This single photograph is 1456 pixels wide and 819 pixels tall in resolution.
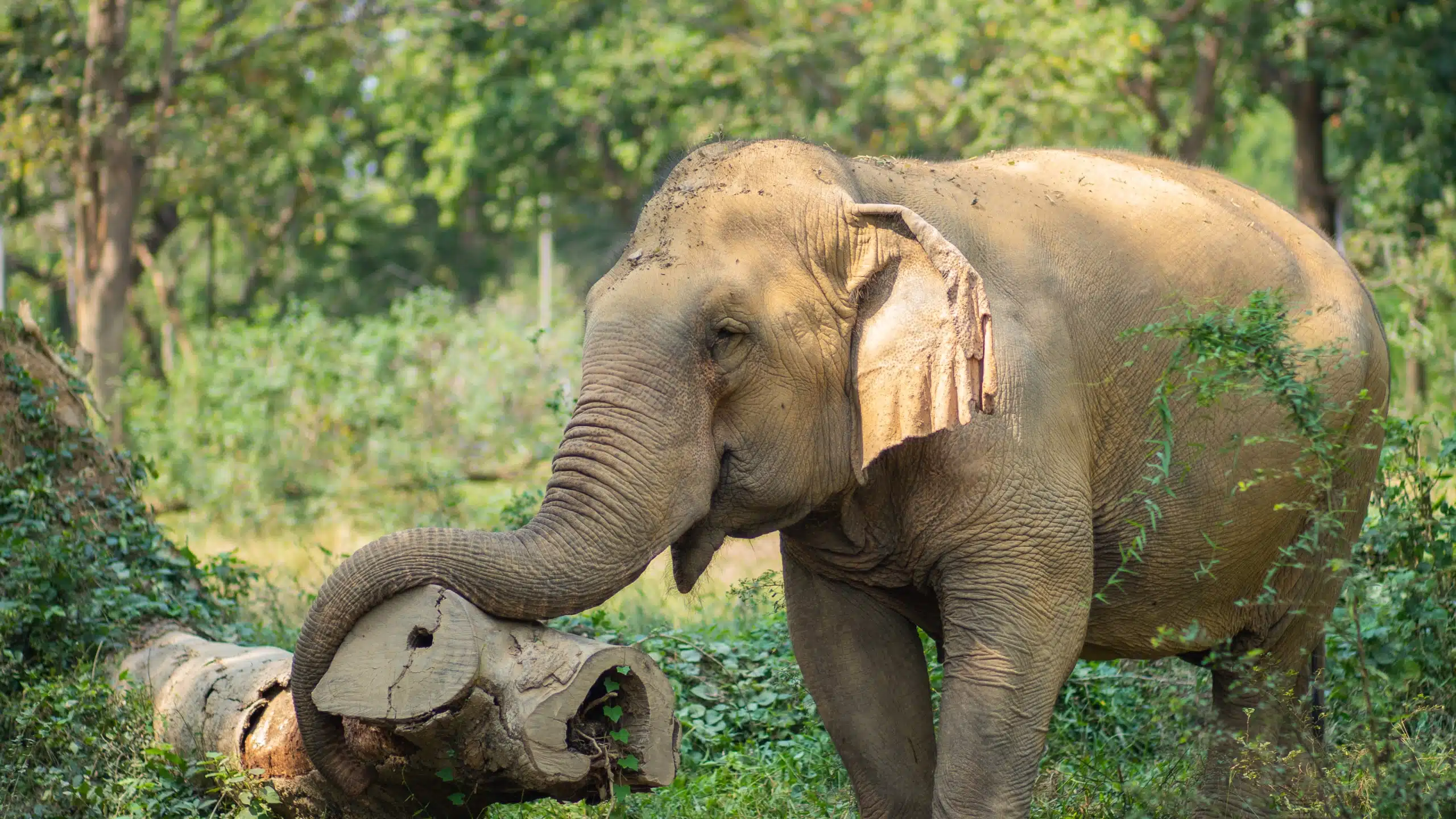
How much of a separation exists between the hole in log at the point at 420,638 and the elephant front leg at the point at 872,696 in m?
1.63

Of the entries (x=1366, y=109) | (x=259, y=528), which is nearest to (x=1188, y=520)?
(x=259, y=528)

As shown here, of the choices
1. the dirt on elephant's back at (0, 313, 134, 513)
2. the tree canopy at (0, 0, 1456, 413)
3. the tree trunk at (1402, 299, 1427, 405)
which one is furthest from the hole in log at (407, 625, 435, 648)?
the tree trunk at (1402, 299, 1427, 405)

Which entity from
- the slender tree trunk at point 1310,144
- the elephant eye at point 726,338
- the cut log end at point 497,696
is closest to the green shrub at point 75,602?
the cut log end at point 497,696

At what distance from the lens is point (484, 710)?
374 cm

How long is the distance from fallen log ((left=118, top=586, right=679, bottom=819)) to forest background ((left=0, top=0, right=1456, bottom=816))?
3.01ft

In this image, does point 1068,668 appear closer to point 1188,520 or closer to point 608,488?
point 1188,520

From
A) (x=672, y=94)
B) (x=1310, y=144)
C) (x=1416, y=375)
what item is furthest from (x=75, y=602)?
(x=1310, y=144)

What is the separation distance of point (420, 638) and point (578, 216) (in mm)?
23064

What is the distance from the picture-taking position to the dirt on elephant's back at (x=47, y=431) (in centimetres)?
686

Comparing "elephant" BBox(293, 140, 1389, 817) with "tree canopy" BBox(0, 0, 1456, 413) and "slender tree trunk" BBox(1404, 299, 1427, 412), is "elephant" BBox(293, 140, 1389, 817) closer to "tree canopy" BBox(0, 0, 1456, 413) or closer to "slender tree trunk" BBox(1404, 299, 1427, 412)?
"tree canopy" BBox(0, 0, 1456, 413)

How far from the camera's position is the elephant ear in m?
4.00

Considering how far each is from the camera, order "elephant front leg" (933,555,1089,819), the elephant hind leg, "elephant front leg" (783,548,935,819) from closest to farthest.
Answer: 1. "elephant front leg" (933,555,1089,819)
2. "elephant front leg" (783,548,935,819)
3. the elephant hind leg

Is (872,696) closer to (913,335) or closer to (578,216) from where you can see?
(913,335)

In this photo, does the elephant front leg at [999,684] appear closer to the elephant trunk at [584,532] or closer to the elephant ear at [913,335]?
the elephant ear at [913,335]
